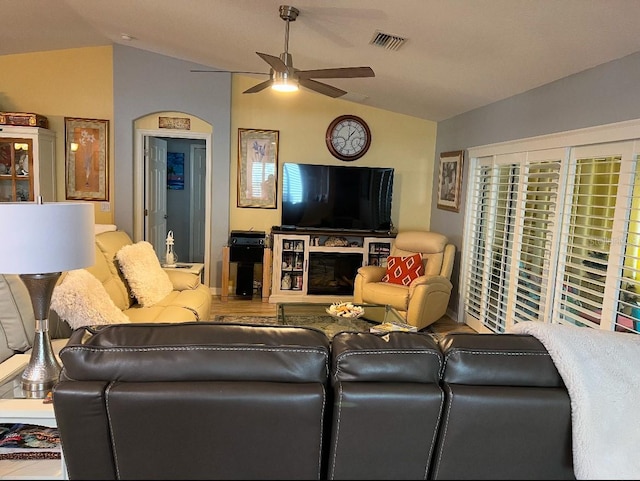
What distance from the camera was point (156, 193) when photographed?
20.5 feet

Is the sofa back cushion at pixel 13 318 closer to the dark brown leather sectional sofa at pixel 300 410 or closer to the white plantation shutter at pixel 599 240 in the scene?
the dark brown leather sectional sofa at pixel 300 410

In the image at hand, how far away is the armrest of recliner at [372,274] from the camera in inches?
195

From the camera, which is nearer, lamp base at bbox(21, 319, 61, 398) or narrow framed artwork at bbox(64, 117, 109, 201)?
lamp base at bbox(21, 319, 61, 398)

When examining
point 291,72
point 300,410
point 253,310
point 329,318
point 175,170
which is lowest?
point 253,310

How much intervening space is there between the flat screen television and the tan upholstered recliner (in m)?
0.68

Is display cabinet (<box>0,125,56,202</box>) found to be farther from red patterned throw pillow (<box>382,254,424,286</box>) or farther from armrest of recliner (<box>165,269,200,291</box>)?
red patterned throw pillow (<box>382,254,424,286</box>)

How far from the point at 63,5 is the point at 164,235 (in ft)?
11.1

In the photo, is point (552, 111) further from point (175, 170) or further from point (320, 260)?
point (175, 170)

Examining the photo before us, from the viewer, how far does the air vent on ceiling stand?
11.0 ft

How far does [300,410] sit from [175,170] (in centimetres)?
673

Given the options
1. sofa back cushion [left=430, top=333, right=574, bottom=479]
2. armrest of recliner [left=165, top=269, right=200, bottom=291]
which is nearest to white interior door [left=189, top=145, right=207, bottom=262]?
armrest of recliner [left=165, top=269, right=200, bottom=291]

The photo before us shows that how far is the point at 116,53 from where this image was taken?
214 inches

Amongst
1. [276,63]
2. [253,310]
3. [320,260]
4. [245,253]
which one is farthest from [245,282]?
[276,63]

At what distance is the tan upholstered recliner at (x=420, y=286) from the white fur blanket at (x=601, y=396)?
121 inches
